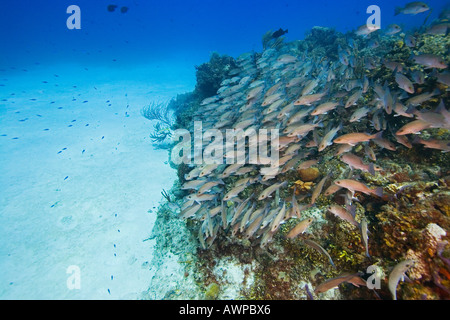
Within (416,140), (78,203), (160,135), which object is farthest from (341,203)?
(160,135)

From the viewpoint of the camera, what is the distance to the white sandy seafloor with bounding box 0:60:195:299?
4973 mm

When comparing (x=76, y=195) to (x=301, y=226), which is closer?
(x=301, y=226)

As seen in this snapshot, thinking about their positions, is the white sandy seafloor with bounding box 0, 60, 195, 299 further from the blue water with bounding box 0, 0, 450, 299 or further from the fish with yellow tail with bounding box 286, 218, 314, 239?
the fish with yellow tail with bounding box 286, 218, 314, 239

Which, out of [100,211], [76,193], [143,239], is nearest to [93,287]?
[143,239]

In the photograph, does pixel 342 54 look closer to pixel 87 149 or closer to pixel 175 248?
pixel 175 248

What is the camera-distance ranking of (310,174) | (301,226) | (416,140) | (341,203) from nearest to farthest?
(301,226) → (416,140) → (341,203) → (310,174)

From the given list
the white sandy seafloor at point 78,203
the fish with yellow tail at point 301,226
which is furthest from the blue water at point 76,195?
the fish with yellow tail at point 301,226

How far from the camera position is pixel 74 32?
94.4 metres

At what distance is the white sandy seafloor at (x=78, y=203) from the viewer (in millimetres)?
4973

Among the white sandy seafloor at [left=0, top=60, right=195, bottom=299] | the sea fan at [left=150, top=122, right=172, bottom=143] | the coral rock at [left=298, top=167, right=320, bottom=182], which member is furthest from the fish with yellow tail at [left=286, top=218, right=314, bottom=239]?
the sea fan at [left=150, top=122, right=172, bottom=143]

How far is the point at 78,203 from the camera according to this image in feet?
23.1

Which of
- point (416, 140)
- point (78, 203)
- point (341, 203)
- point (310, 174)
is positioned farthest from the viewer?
point (78, 203)

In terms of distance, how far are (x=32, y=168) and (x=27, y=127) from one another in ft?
17.6

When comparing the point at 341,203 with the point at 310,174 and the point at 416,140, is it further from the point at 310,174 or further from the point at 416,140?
the point at 416,140
